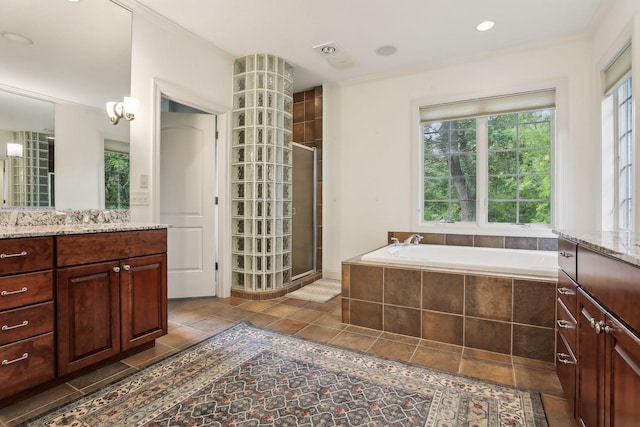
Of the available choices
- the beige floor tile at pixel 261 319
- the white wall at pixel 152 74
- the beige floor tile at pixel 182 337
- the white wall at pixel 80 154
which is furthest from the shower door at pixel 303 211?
the white wall at pixel 80 154

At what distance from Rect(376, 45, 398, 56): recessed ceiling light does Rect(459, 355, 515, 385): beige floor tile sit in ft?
9.21

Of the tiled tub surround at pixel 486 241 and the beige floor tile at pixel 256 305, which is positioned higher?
the tiled tub surround at pixel 486 241

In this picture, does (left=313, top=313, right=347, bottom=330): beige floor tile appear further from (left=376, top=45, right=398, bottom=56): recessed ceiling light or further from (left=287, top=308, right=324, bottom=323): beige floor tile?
(left=376, top=45, right=398, bottom=56): recessed ceiling light

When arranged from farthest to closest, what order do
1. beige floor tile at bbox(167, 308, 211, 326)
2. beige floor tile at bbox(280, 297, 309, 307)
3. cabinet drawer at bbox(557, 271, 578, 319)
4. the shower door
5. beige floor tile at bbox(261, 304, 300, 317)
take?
the shower door, beige floor tile at bbox(280, 297, 309, 307), beige floor tile at bbox(261, 304, 300, 317), beige floor tile at bbox(167, 308, 211, 326), cabinet drawer at bbox(557, 271, 578, 319)

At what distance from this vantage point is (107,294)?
5.80 feet

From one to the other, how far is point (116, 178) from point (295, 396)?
2004mm

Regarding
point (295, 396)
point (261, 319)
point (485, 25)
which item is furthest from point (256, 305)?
point (485, 25)

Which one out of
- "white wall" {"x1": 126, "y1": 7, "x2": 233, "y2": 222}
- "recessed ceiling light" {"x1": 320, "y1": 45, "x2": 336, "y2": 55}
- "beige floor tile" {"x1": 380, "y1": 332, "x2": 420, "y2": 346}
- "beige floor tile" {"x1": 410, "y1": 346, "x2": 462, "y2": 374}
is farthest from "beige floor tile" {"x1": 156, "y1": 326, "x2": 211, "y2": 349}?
"recessed ceiling light" {"x1": 320, "y1": 45, "x2": 336, "y2": 55}

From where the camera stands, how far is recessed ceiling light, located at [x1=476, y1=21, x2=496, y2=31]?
8.72 feet

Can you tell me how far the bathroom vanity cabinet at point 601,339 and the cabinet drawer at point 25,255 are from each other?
224 centimetres

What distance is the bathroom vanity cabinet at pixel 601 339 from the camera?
788 mm

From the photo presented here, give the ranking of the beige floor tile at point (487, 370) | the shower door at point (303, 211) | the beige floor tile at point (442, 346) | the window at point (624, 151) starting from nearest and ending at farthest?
the beige floor tile at point (487, 370), the beige floor tile at point (442, 346), the window at point (624, 151), the shower door at point (303, 211)

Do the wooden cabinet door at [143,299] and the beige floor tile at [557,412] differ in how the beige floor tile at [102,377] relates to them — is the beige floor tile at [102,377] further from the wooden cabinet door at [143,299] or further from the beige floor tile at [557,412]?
the beige floor tile at [557,412]

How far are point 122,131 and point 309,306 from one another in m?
2.17
